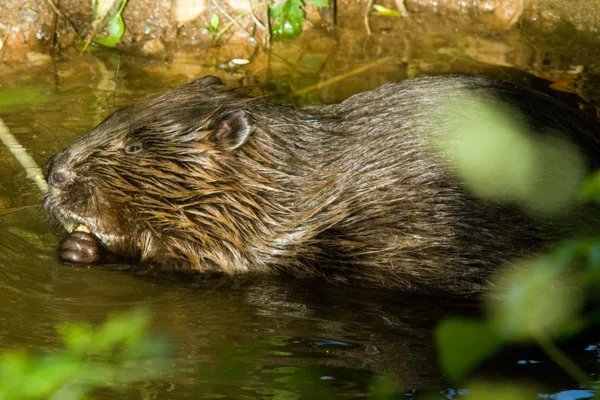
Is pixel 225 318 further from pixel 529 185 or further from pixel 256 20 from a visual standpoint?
pixel 256 20

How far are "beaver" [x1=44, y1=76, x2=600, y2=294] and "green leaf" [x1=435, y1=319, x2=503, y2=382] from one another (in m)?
2.26

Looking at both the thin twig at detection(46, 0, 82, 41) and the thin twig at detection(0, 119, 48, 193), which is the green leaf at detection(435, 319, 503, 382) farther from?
the thin twig at detection(46, 0, 82, 41)

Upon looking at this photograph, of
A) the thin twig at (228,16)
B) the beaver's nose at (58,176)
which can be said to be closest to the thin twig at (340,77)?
the thin twig at (228,16)

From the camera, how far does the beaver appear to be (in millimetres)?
3461

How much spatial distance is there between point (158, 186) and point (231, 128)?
41 cm

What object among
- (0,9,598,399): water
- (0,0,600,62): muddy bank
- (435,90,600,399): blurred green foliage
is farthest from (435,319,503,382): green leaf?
(0,0,600,62): muddy bank

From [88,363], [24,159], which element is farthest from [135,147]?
[88,363]

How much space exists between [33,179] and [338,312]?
5.79ft

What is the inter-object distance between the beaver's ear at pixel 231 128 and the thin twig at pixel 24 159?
95 centimetres

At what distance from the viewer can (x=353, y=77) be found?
17.6ft

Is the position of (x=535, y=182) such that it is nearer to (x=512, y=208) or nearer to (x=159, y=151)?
(x=512, y=208)

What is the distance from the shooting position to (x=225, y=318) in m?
3.24

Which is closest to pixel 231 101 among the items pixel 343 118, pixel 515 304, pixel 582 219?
pixel 343 118

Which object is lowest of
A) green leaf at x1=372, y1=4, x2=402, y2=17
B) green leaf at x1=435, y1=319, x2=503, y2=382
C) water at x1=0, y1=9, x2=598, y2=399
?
green leaf at x1=435, y1=319, x2=503, y2=382
